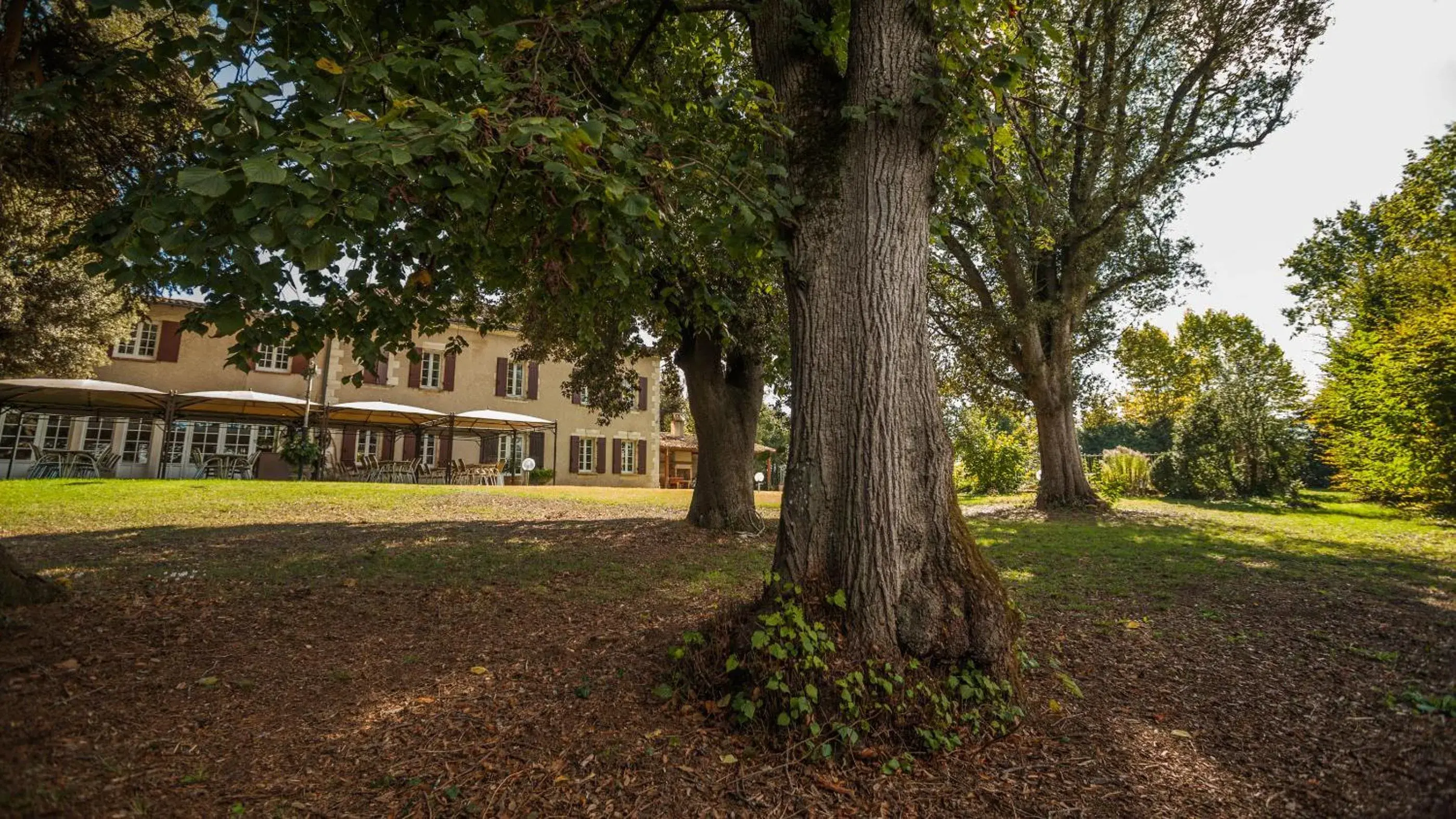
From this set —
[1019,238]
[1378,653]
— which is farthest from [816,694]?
[1019,238]

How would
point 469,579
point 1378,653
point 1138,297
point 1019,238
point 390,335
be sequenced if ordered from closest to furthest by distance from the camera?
point 1378,653
point 390,335
point 469,579
point 1019,238
point 1138,297

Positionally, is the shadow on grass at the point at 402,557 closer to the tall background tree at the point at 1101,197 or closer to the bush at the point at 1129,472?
the tall background tree at the point at 1101,197

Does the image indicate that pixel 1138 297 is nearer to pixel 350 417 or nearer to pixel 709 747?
pixel 709 747

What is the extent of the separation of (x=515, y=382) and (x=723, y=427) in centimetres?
1829

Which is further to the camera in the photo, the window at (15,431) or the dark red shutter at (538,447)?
the dark red shutter at (538,447)

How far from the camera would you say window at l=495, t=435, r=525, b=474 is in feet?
80.2

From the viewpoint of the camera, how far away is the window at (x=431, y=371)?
22969 millimetres

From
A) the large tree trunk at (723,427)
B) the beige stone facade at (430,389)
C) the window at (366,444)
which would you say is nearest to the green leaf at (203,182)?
the large tree trunk at (723,427)

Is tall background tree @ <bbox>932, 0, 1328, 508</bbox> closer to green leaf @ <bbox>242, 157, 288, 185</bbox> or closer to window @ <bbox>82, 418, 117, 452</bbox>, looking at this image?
green leaf @ <bbox>242, 157, 288, 185</bbox>

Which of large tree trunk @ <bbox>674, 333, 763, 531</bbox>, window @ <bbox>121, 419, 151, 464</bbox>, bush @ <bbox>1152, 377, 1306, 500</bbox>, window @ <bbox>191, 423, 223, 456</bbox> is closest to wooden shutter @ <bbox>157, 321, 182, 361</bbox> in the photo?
window @ <bbox>121, 419, 151, 464</bbox>

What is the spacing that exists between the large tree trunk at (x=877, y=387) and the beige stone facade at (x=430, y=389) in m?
14.8

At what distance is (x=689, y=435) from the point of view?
35.1 m

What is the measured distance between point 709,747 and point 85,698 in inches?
109

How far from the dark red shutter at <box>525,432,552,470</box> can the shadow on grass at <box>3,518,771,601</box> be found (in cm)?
1566
